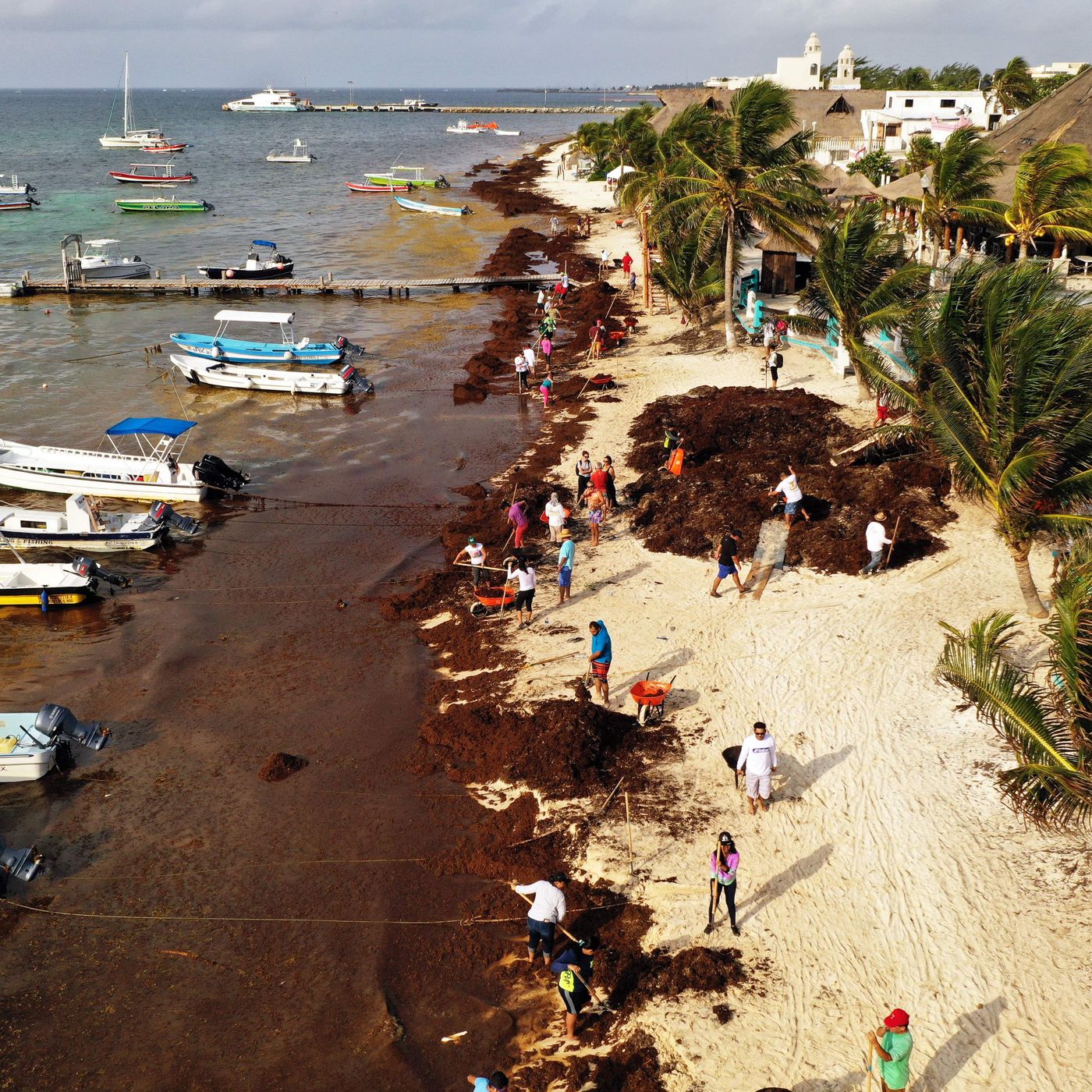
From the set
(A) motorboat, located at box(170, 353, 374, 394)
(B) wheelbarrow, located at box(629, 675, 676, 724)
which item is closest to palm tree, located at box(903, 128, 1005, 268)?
(A) motorboat, located at box(170, 353, 374, 394)

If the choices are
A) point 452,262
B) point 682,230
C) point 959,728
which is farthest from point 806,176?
point 452,262

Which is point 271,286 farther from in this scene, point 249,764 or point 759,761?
point 759,761

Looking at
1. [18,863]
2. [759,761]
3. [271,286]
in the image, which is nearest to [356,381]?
[271,286]

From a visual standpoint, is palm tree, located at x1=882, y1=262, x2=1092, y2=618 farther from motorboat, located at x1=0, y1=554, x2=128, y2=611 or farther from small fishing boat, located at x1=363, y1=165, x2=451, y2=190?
small fishing boat, located at x1=363, y1=165, x2=451, y2=190

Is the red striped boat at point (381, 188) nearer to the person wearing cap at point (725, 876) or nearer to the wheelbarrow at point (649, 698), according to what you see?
the wheelbarrow at point (649, 698)

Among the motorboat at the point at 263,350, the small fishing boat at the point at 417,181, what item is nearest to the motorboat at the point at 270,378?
the motorboat at the point at 263,350

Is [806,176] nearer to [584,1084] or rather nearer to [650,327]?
[650,327]

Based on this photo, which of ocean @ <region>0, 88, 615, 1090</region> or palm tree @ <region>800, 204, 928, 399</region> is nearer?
ocean @ <region>0, 88, 615, 1090</region>

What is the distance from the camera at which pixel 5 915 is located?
40.7 feet

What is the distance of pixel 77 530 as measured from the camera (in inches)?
880

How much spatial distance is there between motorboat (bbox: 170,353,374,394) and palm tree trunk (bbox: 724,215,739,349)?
12589 millimetres

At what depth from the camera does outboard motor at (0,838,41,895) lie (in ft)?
41.7

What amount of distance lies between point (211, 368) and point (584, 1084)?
30.0m

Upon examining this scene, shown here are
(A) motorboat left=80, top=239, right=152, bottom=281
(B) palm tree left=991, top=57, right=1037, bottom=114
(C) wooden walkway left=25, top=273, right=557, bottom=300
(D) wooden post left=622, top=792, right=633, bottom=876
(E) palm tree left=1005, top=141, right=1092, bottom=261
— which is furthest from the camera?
(B) palm tree left=991, top=57, right=1037, bottom=114
